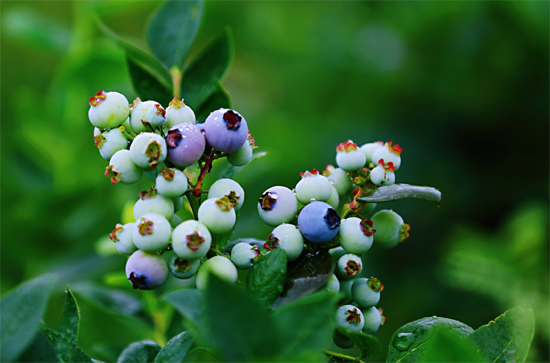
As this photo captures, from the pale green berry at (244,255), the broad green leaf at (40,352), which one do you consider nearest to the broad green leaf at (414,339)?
the pale green berry at (244,255)

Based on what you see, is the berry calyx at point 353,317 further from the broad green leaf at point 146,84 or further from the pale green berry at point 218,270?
the broad green leaf at point 146,84

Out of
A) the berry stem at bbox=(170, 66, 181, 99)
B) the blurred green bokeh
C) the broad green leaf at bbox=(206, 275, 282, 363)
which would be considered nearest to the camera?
the broad green leaf at bbox=(206, 275, 282, 363)

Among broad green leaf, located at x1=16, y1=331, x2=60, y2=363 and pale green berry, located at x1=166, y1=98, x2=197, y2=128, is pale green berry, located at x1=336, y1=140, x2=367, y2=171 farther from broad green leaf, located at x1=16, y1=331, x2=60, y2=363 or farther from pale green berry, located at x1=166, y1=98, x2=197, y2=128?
broad green leaf, located at x1=16, y1=331, x2=60, y2=363

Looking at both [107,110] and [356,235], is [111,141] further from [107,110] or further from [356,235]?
[356,235]

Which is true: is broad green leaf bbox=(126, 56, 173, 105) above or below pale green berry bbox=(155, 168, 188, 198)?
below

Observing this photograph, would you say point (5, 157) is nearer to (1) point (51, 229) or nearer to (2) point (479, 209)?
(1) point (51, 229)

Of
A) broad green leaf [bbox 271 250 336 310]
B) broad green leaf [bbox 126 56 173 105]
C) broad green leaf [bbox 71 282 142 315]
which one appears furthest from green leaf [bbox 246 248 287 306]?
broad green leaf [bbox 71 282 142 315]

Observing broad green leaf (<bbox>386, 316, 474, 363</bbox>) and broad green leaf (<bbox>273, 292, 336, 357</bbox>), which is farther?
broad green leaf (<bbox>386, 316, 474, 363</bbox>)
